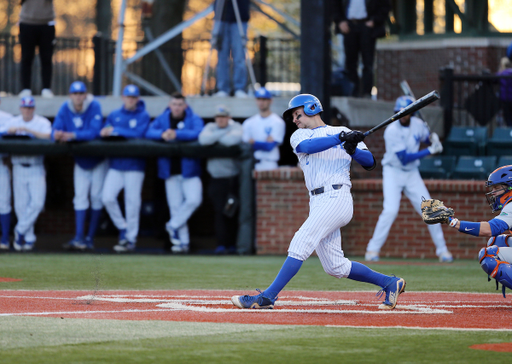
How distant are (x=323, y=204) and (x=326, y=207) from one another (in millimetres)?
44

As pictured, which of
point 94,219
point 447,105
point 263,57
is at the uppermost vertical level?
point 263,57

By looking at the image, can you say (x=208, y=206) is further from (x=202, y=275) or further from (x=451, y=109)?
(x=202, y=275)

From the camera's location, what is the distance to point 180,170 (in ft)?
42.8

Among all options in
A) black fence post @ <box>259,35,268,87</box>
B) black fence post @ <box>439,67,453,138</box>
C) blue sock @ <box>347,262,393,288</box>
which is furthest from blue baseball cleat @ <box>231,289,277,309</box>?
black fence post @ <box>439,67,453,138</box>

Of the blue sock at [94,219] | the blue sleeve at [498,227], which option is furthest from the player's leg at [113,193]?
the blue sleeve at [498,227]

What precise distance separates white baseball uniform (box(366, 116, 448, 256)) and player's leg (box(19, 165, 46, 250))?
5041mm

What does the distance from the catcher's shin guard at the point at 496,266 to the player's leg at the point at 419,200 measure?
491 cm

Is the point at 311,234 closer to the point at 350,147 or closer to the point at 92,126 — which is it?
the point at 350,147

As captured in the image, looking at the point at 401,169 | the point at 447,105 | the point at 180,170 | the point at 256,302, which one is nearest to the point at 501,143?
the point at 447,105

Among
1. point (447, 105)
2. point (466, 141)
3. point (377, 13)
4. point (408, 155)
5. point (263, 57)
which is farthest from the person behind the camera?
point (447, 105)

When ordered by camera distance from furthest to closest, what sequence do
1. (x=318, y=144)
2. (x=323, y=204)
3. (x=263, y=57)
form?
(x=263, y=57)
(x=323, y=204)
(x=318, y=144)

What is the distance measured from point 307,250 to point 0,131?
7941 millimetres

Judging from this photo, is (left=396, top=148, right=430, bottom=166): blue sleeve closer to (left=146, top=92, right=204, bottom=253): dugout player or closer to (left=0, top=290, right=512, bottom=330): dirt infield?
(left=146, top=92, right=204, bottom=253): dugout player

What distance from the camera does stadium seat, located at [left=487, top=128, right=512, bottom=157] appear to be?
14.4 meters
